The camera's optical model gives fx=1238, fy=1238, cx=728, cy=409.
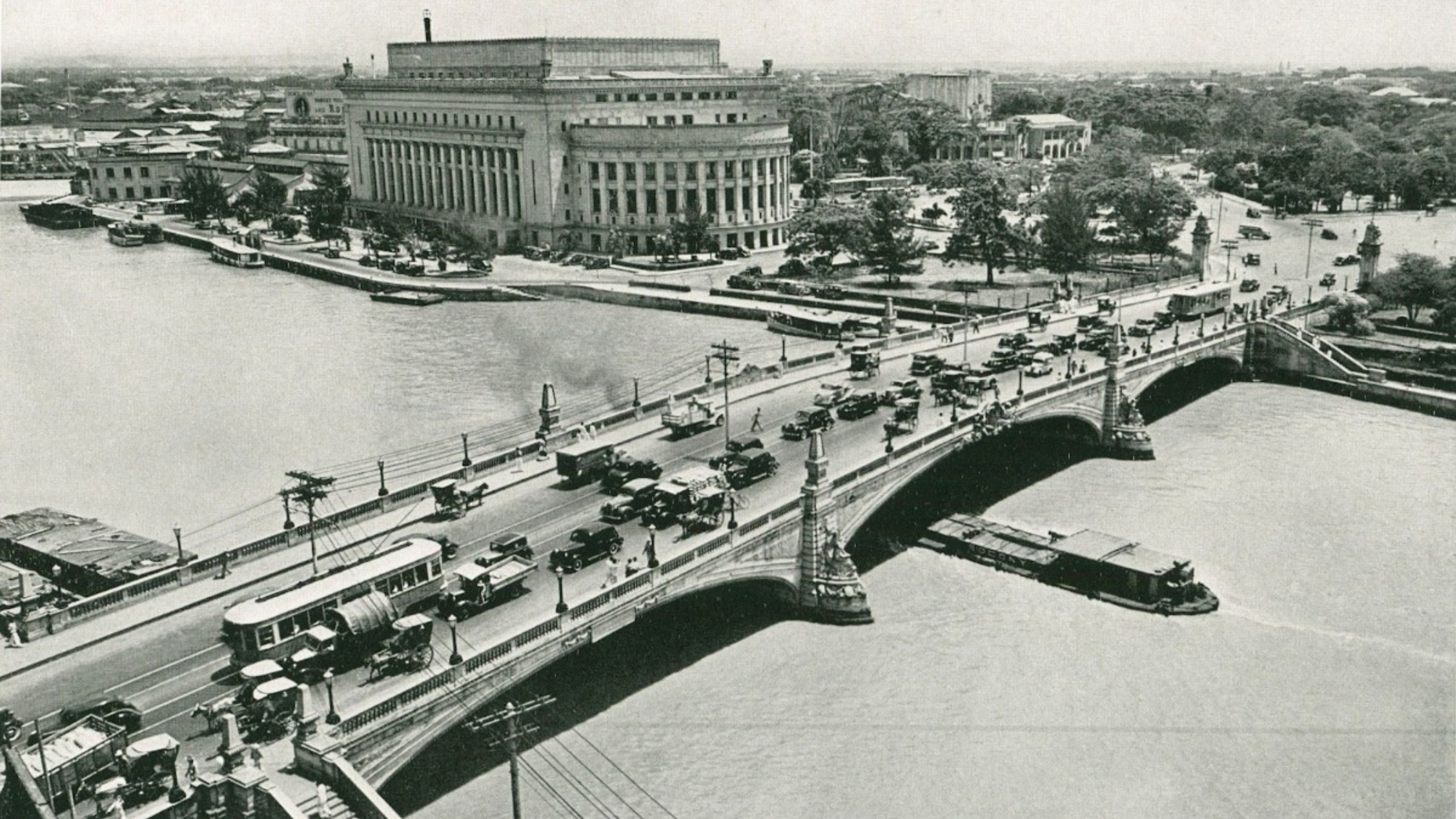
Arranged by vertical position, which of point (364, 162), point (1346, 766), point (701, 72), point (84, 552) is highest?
point (701, 72)

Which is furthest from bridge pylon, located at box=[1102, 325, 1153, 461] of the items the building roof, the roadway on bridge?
the building roof

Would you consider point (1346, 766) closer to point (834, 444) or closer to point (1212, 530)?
point (1212, 530)

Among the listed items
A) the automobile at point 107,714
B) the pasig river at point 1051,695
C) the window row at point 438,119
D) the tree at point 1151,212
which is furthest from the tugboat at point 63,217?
the automobile at point 107,714

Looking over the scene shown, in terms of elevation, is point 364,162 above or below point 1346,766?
above

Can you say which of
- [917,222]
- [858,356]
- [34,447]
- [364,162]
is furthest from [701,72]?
[34,447]

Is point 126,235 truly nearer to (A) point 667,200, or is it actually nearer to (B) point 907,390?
(A) point 667,200

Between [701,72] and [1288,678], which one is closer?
[1288,678]

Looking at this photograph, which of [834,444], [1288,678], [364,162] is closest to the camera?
[1288,678]

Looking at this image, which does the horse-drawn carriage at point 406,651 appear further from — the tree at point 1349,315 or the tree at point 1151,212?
the tree at point 1151,212
